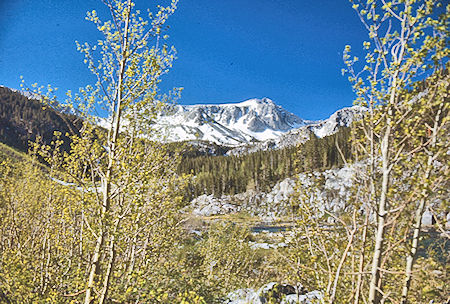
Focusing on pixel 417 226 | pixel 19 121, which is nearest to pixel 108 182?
pixel 417 226

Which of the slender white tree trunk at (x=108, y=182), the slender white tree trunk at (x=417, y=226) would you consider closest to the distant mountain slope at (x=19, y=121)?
the slender white tree trunk at (x=108, y=182)

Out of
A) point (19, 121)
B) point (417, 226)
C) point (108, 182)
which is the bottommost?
point (417, 226)

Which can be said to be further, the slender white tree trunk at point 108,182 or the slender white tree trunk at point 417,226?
the slender white tree trunk at point 108,182

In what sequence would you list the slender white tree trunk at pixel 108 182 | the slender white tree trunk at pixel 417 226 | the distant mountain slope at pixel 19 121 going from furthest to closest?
the distant mountain slope at pixel 19 121 < the slender white tree trunk at pixel 108 182 < the slender white tree trunk at pixel 417 226

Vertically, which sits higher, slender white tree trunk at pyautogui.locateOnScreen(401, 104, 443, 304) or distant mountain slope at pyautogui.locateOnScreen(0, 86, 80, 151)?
distant mountain slope at pyautogui.locateOnScreen(0, 86, 80, 151)

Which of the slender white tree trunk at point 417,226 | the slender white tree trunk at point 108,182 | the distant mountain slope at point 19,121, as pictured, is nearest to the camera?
the slender white tree trunk at point 417,226

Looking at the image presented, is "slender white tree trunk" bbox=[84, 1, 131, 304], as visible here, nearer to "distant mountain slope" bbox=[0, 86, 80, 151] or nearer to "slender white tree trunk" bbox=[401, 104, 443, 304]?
"slender white tree trunk" bbox=[401, 104, 443, 304]

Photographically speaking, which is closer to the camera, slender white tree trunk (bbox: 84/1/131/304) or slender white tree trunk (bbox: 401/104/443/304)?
slender white tree trunk (bbox: 401/104/443/304)

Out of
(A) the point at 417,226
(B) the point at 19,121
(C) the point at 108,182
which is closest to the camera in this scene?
(A) the point at 417,226

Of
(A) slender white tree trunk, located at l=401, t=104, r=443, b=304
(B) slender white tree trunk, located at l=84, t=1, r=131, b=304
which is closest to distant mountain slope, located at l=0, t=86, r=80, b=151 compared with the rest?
(B) slender white tree trunk, located at l=84, t=1, r=131, b=304

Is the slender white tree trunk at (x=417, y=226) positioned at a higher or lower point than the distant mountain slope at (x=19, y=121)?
lower

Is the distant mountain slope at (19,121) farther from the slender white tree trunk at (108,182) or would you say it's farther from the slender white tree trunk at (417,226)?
the slender white tree trunk at (417,226)

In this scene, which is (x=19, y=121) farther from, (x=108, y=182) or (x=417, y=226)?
(x=417, y=226)

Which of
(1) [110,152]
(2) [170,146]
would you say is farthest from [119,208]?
(2) [170,146]
